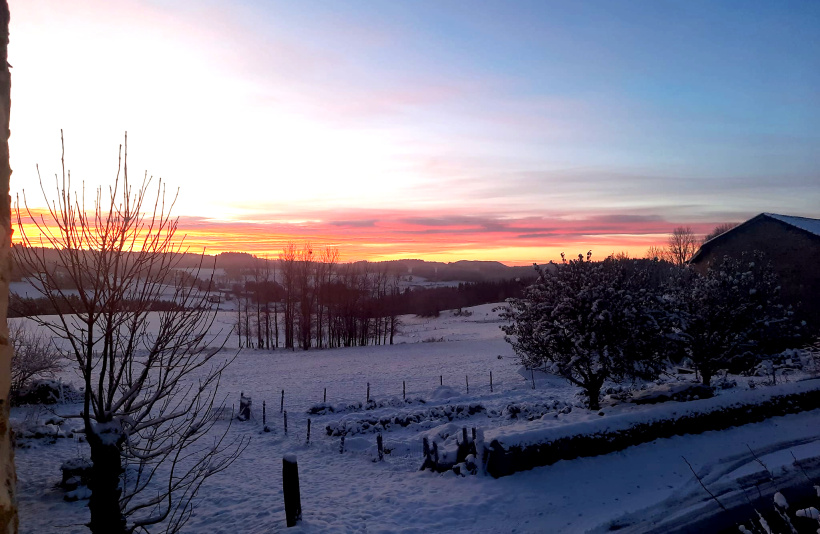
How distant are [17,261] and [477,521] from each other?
27.2 ft

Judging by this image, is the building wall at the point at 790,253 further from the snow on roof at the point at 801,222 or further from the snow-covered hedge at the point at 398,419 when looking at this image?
the snow-covered hedge at the point at 398,419

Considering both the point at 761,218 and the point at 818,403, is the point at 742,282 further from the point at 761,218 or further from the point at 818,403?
the point at 761,218

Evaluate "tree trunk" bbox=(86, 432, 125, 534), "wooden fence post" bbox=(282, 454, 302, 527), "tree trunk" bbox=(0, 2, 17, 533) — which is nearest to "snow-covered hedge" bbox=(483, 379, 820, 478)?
"wooden fence post" bbox=(282, 454, 302, 527)

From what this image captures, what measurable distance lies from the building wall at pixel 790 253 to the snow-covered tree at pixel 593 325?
13.7 m

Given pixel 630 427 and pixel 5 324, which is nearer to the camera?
pixel 5 324

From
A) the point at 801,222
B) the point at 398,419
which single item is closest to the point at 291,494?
the point at 398,419

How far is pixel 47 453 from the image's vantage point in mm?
15562

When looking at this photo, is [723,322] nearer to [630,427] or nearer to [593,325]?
[593,325]

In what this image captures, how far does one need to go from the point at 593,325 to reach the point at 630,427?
139 inches

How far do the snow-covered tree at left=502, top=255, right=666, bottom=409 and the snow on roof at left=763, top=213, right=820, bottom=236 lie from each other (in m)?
17.5

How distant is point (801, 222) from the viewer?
29.1 metres

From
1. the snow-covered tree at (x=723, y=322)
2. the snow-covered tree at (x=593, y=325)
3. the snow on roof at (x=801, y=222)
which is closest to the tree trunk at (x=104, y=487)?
the snow-covered tree at (x=593, y=325)

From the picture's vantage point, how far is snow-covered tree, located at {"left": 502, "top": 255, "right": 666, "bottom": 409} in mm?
15430

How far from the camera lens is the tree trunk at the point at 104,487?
5.44m
